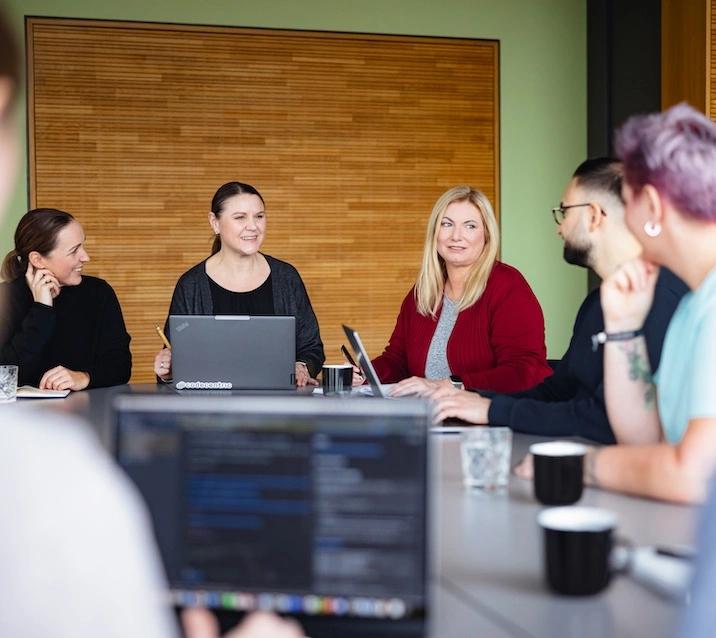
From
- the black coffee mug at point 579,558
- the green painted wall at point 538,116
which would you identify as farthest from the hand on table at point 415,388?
the green painted wall at point 538,116

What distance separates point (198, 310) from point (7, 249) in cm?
183

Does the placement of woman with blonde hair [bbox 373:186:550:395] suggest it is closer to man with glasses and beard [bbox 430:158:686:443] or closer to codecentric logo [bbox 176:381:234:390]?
man with glasses and beard [bbox 430:158:686:443]

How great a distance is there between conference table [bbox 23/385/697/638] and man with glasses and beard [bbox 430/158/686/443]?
54cm

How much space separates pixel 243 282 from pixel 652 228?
2503 mm

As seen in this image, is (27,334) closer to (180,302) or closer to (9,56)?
(180,302)

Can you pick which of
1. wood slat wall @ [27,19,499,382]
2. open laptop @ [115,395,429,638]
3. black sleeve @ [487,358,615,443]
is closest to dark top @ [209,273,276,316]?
wood slat wall @ [27,19,499,382]

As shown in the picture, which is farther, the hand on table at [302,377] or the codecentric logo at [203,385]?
the hand on table at [302,377]

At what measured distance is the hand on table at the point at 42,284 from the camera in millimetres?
3441

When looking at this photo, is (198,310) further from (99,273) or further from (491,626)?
(491,626)

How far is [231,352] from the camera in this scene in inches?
120

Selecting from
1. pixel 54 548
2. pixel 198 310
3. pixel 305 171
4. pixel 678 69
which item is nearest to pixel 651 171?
pixel 54 548

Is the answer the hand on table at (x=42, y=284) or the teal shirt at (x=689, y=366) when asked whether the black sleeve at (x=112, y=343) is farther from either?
the teal shirt at (x=689, y=366)

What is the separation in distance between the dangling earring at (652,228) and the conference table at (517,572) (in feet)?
1.48

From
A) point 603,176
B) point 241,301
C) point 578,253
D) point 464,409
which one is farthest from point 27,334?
→ point 603,176
